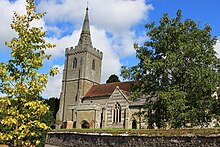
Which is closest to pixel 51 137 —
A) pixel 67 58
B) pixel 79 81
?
pixel 79 81

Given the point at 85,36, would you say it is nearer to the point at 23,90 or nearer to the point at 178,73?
the point at 178,73

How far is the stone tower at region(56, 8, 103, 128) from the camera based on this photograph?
51.1 meters

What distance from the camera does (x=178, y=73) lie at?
63.7 ft

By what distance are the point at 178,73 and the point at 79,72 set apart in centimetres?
3491

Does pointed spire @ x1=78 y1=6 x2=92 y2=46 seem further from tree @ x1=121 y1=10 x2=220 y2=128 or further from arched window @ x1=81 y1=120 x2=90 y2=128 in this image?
tree @ x1=121 y1=10 x2=220 y2=128

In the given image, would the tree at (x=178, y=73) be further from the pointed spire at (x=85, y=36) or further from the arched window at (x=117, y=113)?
the pointed spire at (x=85, y=36)

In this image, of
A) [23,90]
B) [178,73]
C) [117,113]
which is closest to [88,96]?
[117,113]

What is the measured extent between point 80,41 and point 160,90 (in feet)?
126

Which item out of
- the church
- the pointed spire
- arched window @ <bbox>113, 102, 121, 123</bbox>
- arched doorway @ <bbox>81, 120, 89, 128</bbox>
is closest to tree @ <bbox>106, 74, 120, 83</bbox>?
the church

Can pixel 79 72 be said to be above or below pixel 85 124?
above

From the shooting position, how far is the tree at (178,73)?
17672mm

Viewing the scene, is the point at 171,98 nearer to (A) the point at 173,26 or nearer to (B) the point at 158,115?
(B) the point at 158,115

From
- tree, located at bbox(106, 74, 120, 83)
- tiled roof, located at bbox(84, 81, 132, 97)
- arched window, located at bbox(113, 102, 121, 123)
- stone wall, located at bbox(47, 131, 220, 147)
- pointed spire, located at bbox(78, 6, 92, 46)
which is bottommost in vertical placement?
stone wall, located at bbox(47, 131, 220, 147)

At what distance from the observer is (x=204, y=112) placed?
18.4m
